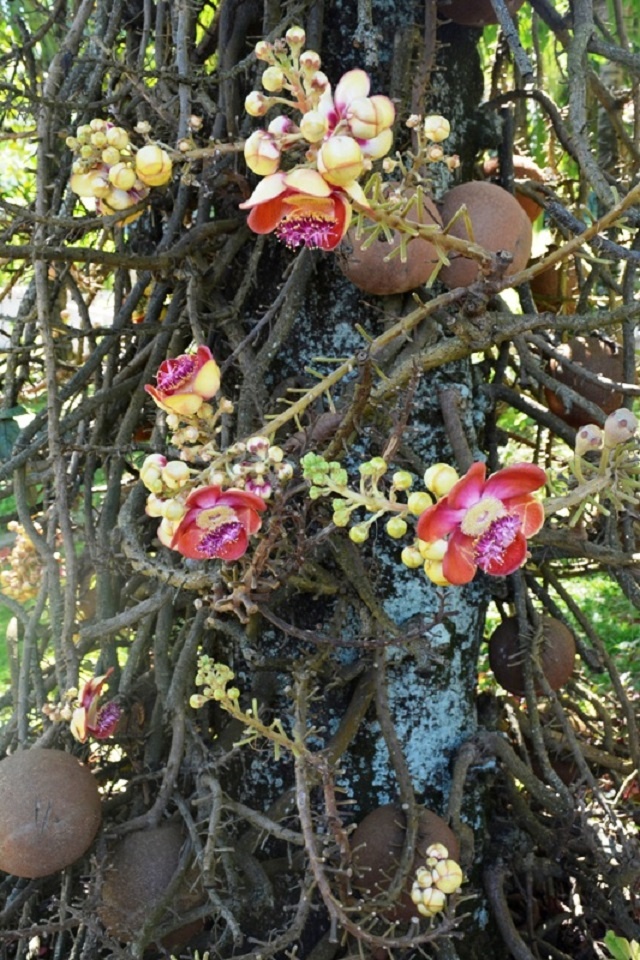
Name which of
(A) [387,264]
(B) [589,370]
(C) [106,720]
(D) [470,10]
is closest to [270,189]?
(A) [387,264]

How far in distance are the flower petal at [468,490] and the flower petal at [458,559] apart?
0.02 m

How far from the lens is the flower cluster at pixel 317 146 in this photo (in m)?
0.61

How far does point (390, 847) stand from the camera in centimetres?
120

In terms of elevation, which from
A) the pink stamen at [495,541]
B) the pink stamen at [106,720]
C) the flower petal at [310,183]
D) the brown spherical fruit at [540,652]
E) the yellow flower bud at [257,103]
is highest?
the yellow flower bud at [257,103]

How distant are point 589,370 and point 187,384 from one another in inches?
33.3

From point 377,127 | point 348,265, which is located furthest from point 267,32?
point 377,127

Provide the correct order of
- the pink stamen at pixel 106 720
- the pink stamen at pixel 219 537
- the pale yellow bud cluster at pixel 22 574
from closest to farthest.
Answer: the pink stamen at pixel 219 537
the pink stamen at pixel 106 720
the pale yellow bud cluster at pixel 22 574

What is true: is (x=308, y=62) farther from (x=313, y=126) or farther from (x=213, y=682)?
(x=213, y=682)

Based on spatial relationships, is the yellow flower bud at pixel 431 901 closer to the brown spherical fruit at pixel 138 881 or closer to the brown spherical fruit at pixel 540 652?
the brown spherical fruit at pixel 138 881

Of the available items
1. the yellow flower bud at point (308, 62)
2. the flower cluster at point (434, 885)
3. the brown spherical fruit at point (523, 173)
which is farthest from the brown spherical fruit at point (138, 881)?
the brown spherical fruit at point (523, 173)

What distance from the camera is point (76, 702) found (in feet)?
3.50

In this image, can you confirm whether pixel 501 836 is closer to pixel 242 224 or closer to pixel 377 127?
pixel 242 224

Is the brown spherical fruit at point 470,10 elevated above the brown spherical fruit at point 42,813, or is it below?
above

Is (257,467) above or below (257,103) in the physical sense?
below
